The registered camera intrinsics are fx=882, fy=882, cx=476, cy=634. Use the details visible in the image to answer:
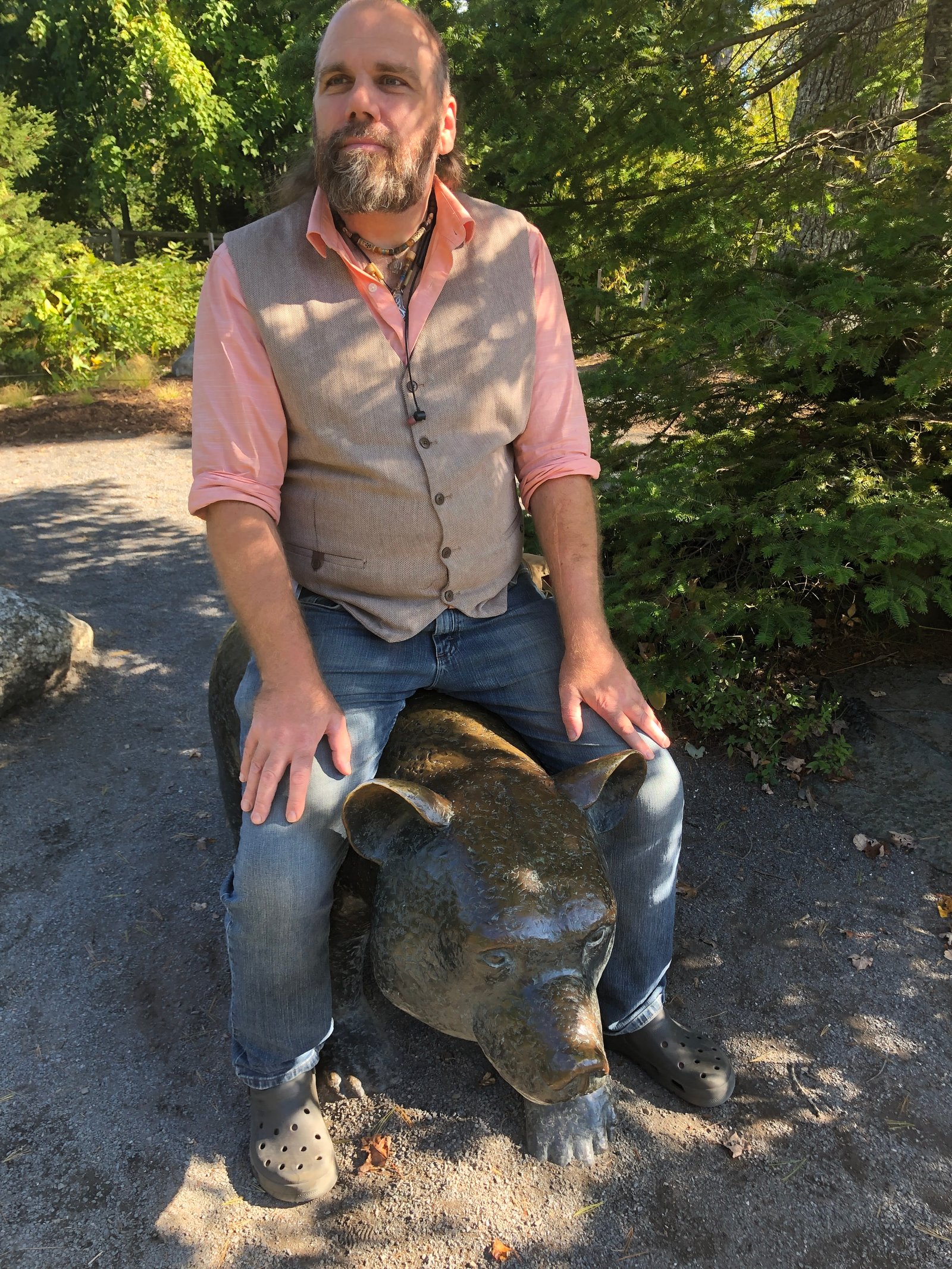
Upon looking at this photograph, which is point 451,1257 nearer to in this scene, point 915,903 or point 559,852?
point 559,852

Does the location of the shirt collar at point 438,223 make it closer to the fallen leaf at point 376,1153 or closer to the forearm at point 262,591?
the forearm at point 262,591

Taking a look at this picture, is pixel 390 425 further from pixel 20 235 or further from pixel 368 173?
pixel 20 235

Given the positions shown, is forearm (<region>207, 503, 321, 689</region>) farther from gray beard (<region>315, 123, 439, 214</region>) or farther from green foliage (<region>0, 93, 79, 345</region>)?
green foliage (<region>0, 93, 79, 345</region>)

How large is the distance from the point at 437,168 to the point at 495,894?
7.58 feet

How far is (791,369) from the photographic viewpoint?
12.7ft

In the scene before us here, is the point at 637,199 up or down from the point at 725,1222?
up

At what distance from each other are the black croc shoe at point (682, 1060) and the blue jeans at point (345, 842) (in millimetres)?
63

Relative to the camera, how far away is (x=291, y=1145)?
2320 millimetres

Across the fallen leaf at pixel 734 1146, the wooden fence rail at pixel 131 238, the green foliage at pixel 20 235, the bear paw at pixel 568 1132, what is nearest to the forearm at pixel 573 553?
the bear paw at pixel 568 1132

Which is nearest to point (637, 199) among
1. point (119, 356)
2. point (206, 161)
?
point (119, 356)

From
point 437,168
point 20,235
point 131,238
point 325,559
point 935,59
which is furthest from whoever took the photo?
point 131,238

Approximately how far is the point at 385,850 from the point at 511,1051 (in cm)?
51

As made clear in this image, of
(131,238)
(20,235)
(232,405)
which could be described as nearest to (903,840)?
(232,405)

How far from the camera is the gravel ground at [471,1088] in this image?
2229 millimetres
